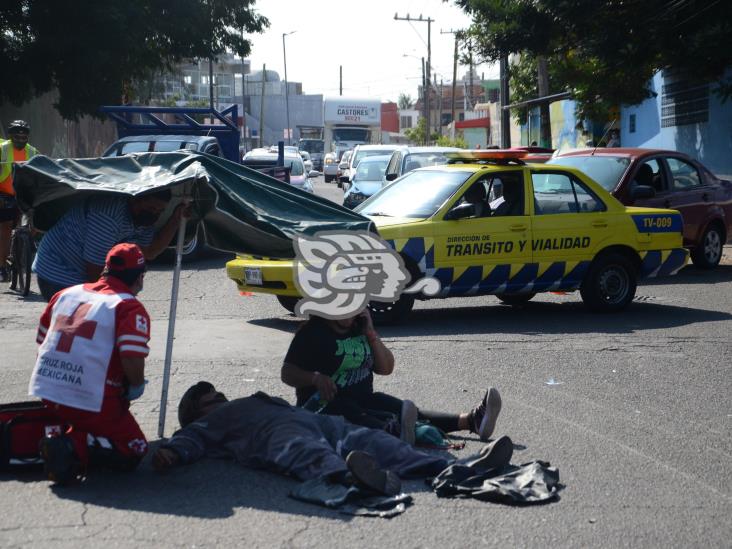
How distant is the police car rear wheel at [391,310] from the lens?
36.2 ft

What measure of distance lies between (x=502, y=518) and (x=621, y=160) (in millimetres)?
11461

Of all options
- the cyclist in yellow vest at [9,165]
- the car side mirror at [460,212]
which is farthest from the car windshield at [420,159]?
the car side mirror at [460,212]

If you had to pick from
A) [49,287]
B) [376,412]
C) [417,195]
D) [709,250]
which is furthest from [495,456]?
[709,250]

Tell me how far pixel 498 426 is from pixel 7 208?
27.8 feet

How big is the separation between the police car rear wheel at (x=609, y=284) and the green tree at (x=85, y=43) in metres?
15.1

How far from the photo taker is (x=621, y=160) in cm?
1586

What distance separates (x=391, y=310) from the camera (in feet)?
36.4

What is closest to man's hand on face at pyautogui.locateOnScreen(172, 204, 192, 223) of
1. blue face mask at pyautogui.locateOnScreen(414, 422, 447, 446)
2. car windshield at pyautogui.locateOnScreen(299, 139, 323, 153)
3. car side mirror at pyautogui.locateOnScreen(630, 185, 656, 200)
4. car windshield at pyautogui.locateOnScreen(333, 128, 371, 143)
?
blue face mask at pyautogui.locateOnScreen(414, 422, 447, 446)

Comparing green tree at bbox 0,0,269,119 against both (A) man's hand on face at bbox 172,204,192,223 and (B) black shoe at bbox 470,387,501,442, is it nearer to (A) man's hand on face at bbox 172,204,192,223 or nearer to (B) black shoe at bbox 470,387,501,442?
(A) man's hand on face at bbox 172,204,192,223

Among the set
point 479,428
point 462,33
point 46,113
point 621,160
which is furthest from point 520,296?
point 46,113

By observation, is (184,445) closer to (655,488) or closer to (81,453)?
(81,453)

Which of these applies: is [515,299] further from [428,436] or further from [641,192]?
[428,436]

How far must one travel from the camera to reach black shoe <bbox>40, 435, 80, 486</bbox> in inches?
215

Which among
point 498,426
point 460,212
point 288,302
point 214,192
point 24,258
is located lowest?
point 498,426
